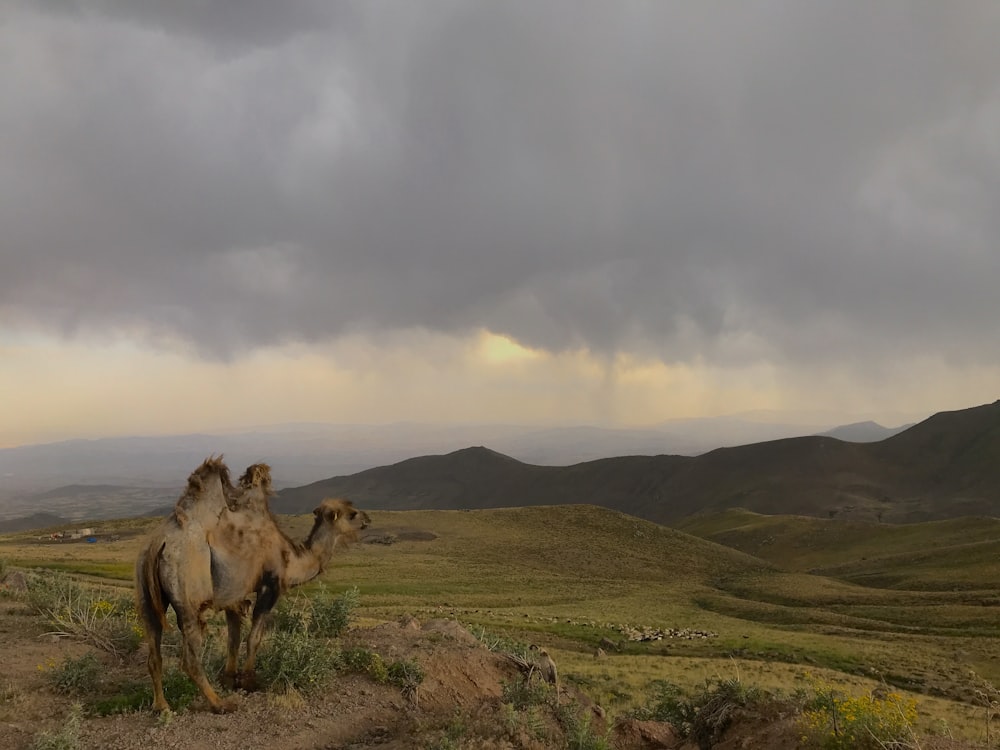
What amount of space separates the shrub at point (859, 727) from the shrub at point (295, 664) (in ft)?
21.0

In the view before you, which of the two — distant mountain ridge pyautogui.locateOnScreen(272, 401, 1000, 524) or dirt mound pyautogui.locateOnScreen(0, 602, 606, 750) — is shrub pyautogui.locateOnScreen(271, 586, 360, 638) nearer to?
dirt mound pyautogui.locateOnScreen(0, 602, 606, 750)

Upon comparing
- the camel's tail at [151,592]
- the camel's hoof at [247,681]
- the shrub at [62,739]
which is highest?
the camel's tail at [151,592]

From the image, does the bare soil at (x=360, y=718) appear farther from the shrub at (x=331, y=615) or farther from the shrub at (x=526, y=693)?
the shrub at (x=331, y=615)

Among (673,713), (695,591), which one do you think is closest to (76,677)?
(673,713)

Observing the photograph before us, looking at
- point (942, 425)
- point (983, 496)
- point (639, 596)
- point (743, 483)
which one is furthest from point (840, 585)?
point (942, 425)

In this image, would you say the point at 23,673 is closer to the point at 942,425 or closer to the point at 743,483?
the point at 743,483

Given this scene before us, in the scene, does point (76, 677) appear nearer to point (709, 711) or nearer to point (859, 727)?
point (709, 711)

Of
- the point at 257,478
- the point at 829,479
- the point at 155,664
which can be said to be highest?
the point at 257,478

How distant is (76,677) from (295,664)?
296 centimetres

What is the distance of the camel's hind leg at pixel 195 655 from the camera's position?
23.4 feet

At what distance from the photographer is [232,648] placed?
8.29 m

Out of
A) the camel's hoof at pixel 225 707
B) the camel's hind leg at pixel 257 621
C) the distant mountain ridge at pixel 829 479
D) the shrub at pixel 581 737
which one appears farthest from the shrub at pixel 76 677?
the distant mountain ridge at pixel 829 479

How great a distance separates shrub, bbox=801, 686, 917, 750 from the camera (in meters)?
5.99

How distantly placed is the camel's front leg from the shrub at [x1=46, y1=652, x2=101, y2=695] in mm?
1737
